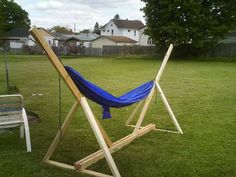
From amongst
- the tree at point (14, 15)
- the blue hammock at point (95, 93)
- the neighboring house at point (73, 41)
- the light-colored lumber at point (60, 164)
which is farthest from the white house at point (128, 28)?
the light-colored lumber at point (60, 164)

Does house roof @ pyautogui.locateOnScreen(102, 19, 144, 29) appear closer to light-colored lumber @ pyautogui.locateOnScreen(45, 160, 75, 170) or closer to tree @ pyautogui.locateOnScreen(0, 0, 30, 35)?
tree @ pyautogui.locateOnScreen(0, 0, 30, 35)

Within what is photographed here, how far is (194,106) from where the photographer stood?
9180mm

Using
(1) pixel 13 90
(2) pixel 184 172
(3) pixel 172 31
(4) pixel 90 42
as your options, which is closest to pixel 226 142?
(2) pixel 184 172

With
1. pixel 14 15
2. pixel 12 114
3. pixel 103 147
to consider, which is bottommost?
pixel 103 147

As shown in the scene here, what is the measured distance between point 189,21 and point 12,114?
93.9 feet

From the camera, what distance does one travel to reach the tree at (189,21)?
3156cm

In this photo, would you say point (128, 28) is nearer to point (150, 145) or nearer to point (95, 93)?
point (150, 145)

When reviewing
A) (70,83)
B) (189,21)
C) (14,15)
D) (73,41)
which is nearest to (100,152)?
(70,83)

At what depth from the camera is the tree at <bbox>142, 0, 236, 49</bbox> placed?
31.6 metres

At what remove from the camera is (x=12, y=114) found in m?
5.48

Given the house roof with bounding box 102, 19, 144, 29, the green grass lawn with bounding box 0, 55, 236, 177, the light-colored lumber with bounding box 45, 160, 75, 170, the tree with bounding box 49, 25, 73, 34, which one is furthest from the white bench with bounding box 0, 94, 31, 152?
the tree with bounding box 49, 25, 73, 34

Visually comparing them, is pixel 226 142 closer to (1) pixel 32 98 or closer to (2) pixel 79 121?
(2) pixel 79 121

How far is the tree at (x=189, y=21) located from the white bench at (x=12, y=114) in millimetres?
27191

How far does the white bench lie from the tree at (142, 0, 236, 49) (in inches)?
1071
